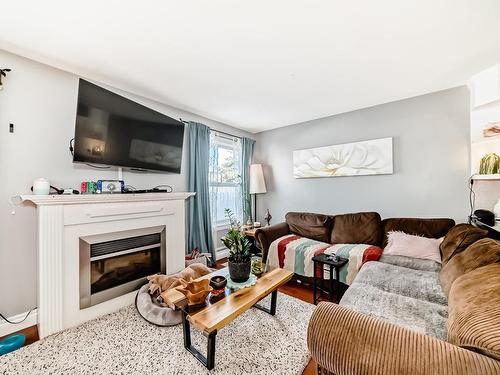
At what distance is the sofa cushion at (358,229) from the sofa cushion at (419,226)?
0.10 meters

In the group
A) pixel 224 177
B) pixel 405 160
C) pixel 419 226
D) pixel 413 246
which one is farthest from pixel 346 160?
pixel 224 177

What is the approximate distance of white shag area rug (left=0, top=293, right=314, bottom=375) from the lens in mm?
1446

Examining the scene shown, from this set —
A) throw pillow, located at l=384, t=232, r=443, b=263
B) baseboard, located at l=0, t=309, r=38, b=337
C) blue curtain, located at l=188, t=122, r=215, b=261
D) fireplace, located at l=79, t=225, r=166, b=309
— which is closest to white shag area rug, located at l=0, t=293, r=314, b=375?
fireplace, located at l=79, t=225, r=166, b=309

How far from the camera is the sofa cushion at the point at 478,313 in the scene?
0.71 metres

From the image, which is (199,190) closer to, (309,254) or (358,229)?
(309,254)

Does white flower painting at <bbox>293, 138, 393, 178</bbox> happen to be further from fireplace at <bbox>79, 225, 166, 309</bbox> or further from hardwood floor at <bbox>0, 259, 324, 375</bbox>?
fireplace at <bbox>79, 225, 166, 309</bbox>

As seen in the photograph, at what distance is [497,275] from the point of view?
1.05 m

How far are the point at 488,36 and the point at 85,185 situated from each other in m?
3.75

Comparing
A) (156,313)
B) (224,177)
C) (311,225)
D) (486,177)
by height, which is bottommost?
(156,313)

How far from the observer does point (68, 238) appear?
1.90 meters

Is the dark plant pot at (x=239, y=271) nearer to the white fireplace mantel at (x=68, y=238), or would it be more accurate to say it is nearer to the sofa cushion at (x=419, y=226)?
the white fireplace mantel at (x=68, y=238)

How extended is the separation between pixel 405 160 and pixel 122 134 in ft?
11.3

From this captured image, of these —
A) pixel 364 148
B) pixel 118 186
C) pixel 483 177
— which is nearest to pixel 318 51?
pixel 364 148

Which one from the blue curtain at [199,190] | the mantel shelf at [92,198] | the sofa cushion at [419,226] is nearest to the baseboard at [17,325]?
the mantel shelf at [92,198]
